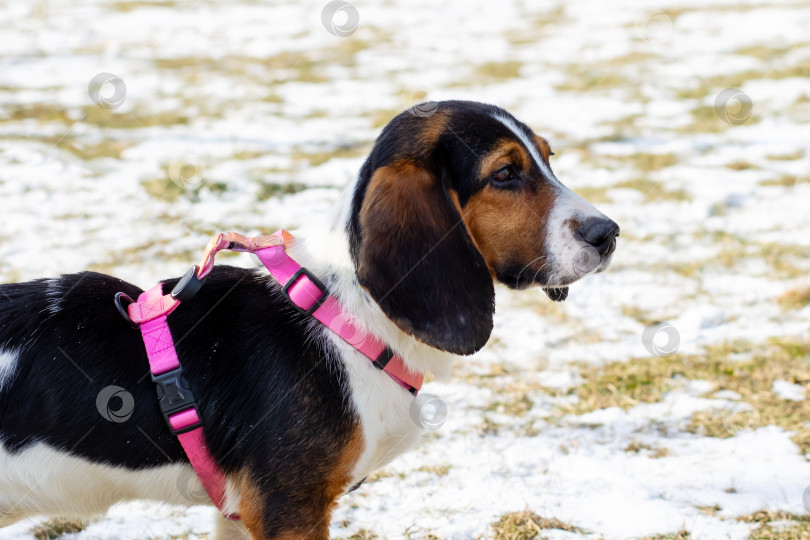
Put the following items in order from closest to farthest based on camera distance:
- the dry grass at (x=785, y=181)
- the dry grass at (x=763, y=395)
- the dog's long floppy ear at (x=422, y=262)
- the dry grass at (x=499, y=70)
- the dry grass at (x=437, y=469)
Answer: the dog's long floppy ear at (x=422, y=262), the dry grass at (x=437, y=469), the dry grass at (x=763, y=395), the dry grass at (x=785, y=181), the dry grass at (x=499, y=70)

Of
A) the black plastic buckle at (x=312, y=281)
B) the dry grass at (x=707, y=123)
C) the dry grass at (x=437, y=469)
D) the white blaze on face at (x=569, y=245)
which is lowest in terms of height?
the dry grass at (x=707, y=123)

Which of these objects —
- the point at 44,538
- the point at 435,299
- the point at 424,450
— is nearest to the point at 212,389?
the point at 435,299

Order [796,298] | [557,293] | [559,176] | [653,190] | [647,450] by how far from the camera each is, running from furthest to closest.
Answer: [559,176]
[653,190]
[796,298]
[647,450]
[557,293]

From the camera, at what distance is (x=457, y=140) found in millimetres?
2709

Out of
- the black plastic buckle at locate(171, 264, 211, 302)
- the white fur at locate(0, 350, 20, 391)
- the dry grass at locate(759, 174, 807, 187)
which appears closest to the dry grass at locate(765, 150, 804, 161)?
the dry grass at locate(759, 174, 807, 187)

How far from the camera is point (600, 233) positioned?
2707 millimetres

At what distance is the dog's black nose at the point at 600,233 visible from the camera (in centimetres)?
271

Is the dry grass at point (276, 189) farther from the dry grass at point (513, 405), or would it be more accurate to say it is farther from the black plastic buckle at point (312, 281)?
the black plastic buckle at point (312, 281)

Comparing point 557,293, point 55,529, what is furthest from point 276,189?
point 557,293

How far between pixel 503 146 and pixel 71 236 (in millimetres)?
4571

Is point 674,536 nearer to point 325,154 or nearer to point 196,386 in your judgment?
point 196,386

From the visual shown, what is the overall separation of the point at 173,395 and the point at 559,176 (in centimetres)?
623

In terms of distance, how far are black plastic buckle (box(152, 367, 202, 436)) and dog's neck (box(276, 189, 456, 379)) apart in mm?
557

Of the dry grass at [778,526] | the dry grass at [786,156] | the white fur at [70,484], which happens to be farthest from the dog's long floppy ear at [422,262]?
the dry grass at [786,156]
